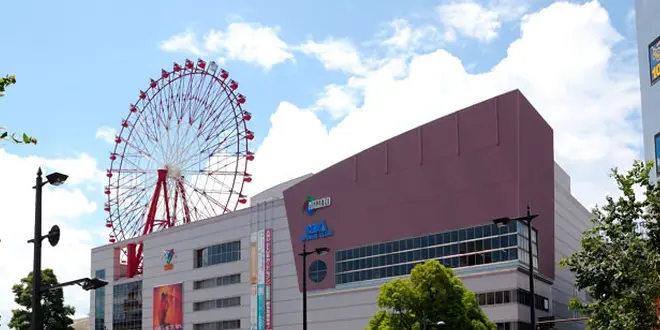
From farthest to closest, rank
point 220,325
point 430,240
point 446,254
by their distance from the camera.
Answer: point 220,325
point 430,240
point 446,254

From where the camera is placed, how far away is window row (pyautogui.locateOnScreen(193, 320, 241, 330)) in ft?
298

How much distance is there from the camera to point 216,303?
94.2 m

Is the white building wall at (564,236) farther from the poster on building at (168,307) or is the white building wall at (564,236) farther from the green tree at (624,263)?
the green tree at (624,263)

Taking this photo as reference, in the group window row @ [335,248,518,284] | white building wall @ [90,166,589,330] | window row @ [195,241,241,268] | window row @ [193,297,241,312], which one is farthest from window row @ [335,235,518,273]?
window row @ [195,241,241,268]

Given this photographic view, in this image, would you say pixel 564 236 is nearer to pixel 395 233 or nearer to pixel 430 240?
pixel 430 240

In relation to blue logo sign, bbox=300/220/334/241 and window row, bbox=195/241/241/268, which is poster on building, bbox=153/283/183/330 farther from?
blue logo sign, bbox=300/220/334/241

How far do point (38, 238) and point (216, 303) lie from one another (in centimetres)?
7656

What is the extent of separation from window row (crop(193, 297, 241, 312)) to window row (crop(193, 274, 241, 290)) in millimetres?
1639

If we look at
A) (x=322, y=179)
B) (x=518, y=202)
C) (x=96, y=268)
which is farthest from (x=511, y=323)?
(x=96, y=268)

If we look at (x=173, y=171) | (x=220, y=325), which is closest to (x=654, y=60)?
(x=220, y=325)

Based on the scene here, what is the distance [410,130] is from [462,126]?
17.1 ft

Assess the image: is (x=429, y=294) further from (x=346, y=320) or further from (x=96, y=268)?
(x=96, y=268)

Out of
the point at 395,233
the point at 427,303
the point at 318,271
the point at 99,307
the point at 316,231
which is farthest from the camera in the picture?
the point at 99,307

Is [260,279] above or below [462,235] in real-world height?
below
